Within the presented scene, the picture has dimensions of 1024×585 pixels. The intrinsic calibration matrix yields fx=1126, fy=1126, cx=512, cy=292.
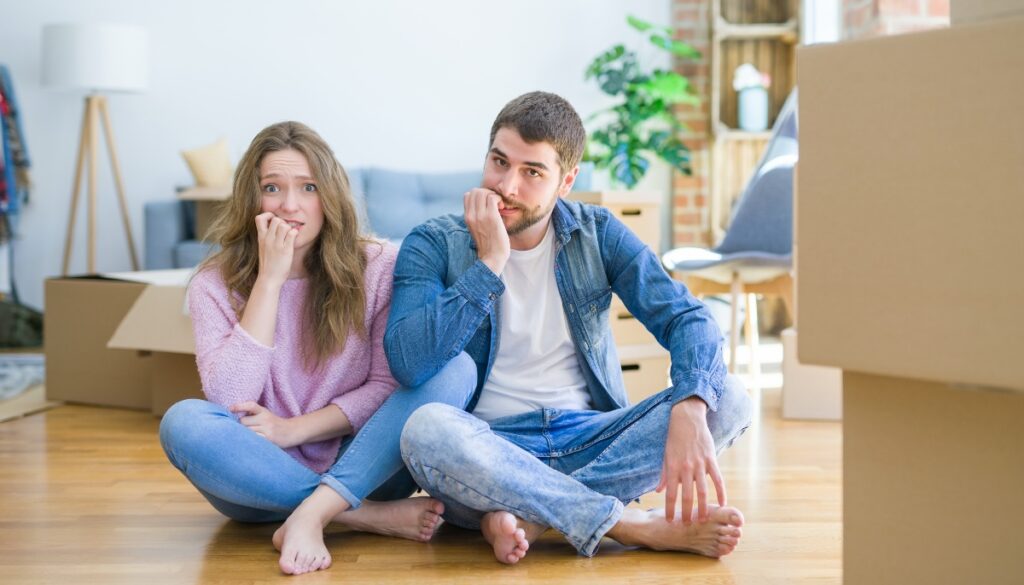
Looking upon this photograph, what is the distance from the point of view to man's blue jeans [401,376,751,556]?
1.65 metres

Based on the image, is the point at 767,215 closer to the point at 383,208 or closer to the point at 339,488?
the point at 383,208

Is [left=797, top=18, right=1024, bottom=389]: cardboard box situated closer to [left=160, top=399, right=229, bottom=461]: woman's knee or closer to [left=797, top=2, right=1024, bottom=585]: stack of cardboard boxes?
[left=797, top=2, right=1024, bottom=585]: stack of cardboard boxes

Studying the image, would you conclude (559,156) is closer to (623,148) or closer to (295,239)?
(295,239)

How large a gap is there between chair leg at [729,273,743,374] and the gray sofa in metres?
1.06

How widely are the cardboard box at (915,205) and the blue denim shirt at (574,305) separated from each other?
543mm

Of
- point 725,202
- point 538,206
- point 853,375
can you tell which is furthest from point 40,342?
point 853,375

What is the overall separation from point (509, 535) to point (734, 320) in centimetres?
219

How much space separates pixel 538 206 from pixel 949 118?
0.80 metres

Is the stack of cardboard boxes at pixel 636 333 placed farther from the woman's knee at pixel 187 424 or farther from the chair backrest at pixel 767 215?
the woman's knee at pixel 187 424

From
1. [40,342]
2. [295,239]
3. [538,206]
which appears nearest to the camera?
[538,206]

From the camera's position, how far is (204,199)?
458cm

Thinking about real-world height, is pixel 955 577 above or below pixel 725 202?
below

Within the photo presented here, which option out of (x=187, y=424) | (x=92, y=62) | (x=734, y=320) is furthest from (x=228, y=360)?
(x=92, y=62)

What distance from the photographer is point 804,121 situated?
3.87 feet
